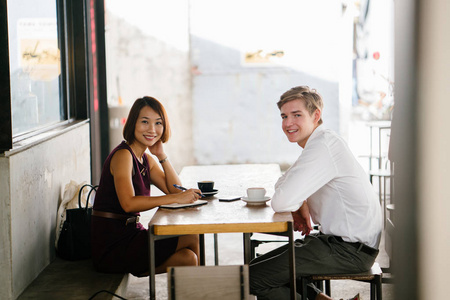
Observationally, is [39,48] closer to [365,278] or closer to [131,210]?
[131,210]

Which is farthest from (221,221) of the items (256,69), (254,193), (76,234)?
(256,69)

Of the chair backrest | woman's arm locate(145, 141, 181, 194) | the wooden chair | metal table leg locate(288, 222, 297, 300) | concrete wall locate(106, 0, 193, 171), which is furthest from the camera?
concrete wall locate(106, 0, 193, 171)

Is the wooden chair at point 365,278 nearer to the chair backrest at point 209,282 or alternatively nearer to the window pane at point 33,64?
the chair backrest at point 209,282

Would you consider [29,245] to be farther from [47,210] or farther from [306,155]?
[306,155]

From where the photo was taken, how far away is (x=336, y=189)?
2885mm

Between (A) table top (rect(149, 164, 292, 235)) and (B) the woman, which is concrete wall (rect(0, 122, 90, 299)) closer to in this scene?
(B) the woman

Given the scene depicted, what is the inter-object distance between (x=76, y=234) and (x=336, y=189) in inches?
67.0

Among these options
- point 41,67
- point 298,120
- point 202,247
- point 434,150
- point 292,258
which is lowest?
point 202,247

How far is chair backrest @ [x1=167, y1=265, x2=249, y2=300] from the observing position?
229 centimetres

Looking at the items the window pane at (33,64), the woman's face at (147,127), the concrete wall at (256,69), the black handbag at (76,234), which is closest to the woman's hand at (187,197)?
the woman's face at (147,127)

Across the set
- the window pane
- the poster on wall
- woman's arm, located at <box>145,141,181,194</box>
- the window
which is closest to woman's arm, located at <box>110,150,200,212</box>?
woman's arm, located at <box>145,141,181,194</box>

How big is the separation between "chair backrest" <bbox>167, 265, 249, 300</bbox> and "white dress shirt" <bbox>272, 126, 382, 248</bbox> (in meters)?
0.57

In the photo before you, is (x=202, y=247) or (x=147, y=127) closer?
(x=147, y=127)

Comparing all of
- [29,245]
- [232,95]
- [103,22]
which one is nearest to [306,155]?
[29,245]
